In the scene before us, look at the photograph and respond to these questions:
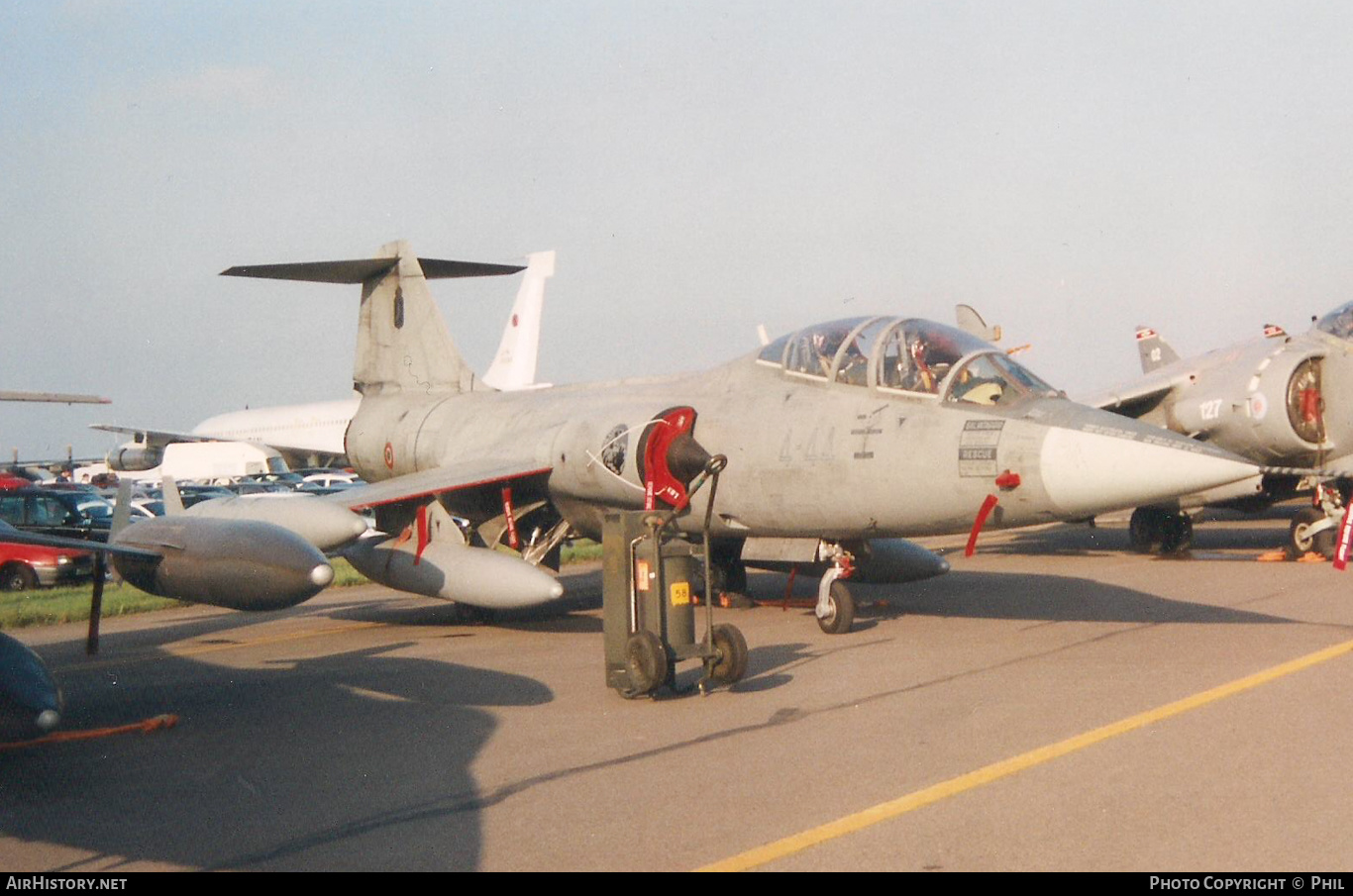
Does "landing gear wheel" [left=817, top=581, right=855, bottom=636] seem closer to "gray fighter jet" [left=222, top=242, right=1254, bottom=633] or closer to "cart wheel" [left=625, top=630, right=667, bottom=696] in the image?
"gray fighter jet" [left=222, top=242, right=1254, bottom=633]

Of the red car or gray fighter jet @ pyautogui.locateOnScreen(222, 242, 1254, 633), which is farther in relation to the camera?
the red car

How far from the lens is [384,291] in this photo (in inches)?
671

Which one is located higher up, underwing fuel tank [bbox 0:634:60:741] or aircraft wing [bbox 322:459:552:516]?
aircraft wing [bbox 322:459:552:516]

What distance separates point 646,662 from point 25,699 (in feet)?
11.7

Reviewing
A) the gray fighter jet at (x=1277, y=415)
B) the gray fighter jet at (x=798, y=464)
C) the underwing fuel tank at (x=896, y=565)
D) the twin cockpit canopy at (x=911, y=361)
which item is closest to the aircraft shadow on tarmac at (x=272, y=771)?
the gray fighter jet at (x=798, y=464)

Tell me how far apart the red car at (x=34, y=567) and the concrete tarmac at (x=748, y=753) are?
701cm

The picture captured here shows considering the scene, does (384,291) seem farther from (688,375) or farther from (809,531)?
(809,531)

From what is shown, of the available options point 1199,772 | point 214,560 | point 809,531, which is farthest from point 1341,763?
point 214,560

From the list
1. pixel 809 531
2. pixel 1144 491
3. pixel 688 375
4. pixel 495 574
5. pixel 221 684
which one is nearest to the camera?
pixel 1144 491

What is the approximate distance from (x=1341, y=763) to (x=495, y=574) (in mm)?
7187

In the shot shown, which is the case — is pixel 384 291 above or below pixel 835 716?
above

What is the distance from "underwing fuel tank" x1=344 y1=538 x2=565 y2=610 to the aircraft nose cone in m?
4.28

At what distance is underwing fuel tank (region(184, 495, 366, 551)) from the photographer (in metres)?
11.1

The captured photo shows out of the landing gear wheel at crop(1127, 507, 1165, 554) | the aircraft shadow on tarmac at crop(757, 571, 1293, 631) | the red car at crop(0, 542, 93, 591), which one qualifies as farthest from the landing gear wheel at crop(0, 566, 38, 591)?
the landing gear wheel at crop(1127, 507, 1165, 554)
